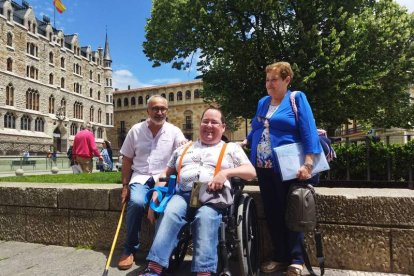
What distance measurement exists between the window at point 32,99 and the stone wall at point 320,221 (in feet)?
136

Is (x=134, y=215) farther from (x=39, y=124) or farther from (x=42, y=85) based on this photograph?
(x=42, y=85)

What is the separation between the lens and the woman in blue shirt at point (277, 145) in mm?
3086

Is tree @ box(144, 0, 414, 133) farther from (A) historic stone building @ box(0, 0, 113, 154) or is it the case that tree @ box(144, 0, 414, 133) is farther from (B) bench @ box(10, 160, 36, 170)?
(A) historic stone building @ box(0, 0, 113, 154)

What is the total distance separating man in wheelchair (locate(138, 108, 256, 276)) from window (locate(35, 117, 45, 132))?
4432 cm

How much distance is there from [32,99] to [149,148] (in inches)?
1722

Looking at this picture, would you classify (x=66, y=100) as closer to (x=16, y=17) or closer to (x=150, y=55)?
(x=16, y=17)

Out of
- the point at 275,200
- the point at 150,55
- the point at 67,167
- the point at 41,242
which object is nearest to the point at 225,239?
the point at 275,200

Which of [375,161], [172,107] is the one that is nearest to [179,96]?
[172,107]

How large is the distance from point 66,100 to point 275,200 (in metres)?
50.5

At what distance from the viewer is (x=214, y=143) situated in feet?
11.0

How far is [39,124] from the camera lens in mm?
43562

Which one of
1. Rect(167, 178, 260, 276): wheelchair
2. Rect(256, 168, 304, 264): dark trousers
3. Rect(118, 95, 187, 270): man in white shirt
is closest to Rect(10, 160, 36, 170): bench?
Rect(118, 95, 187, 270): man in white shirt

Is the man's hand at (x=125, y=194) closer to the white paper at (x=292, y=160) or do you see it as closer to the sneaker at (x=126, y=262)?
the sneaker at (x=126, y=262)

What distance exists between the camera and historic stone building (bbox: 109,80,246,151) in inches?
2569
